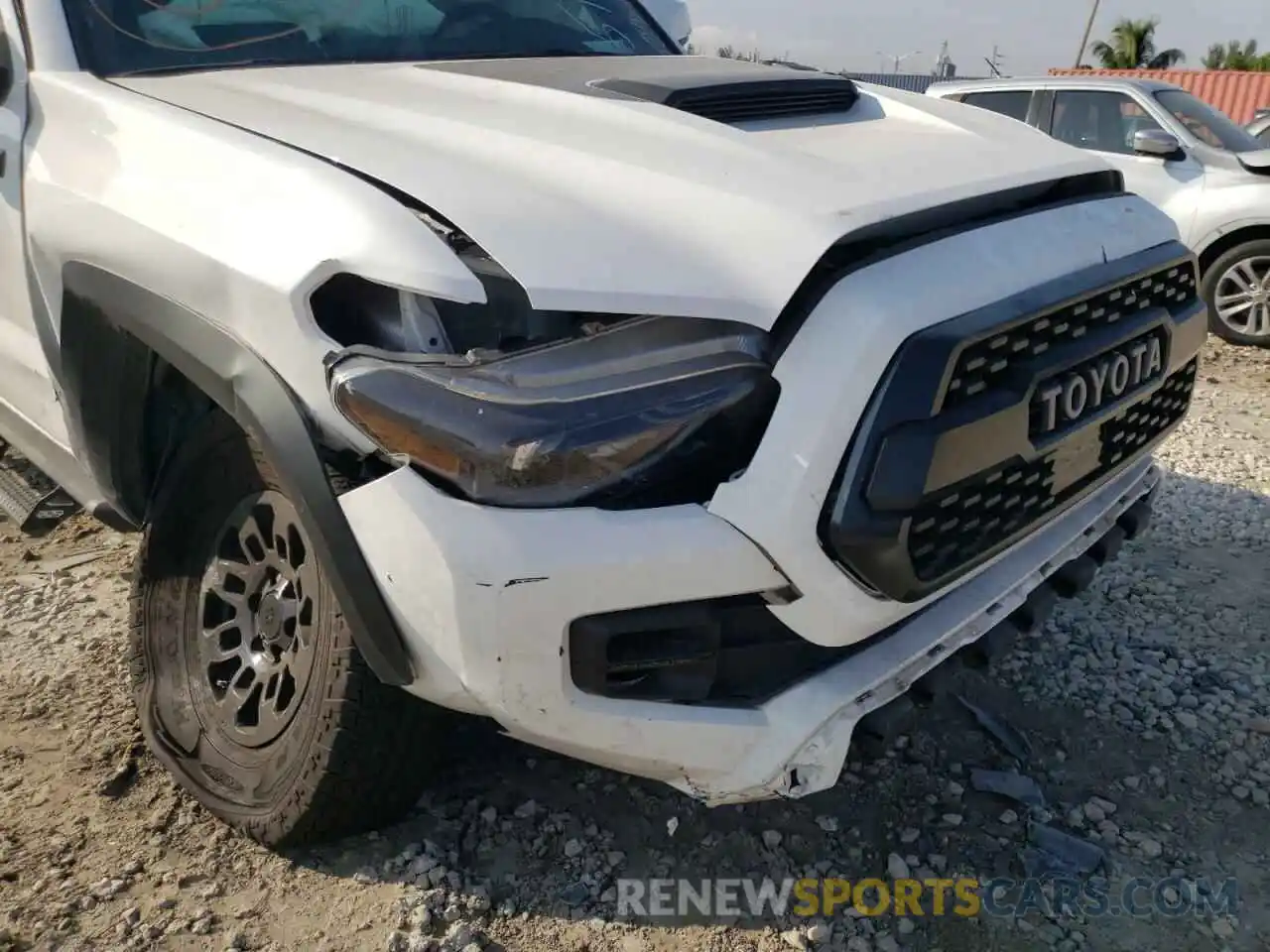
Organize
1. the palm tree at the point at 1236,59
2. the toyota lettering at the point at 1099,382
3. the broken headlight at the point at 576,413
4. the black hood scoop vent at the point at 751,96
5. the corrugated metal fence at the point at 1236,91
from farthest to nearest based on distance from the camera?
1. the palm tree at the point at 1236,59
2. the corrugated metal fence at the point at 1236,91
3. the black hood scoop vent at the point at 751,96
4. the toyota lettering at the point at 1099,382
5. the broken headlight at the point at 576,413

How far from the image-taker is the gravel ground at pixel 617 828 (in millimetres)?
2090

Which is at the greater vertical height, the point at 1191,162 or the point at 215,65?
the point at 215,65

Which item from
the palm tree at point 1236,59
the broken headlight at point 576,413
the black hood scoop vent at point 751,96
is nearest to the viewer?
the broken headlight at point 576,413

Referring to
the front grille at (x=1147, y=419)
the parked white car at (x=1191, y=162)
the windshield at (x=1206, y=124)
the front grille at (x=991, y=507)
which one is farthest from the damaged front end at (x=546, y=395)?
the windshield at (x=1206, y=124)

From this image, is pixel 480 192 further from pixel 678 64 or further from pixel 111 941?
pixel 111 941

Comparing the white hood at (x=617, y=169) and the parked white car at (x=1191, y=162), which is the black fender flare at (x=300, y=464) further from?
the parked white car at (x=1191, y=162)

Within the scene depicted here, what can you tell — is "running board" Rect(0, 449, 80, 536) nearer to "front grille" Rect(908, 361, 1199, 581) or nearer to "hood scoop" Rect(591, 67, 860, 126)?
"hood scoop" Rect(591, 67, 860, 126)

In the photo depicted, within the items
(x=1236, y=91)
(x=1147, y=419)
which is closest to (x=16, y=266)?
(x=1147, y=419)

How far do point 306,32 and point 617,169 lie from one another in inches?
51.8

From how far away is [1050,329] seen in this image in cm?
189

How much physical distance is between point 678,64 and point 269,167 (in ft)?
4.25

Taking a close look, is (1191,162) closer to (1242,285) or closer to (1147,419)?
(1242,285)

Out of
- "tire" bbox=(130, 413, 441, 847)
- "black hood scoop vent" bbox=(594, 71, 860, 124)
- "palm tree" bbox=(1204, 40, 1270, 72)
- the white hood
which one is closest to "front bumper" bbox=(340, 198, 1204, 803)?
the white hood

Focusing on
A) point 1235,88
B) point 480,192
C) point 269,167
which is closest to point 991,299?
point 480,192
